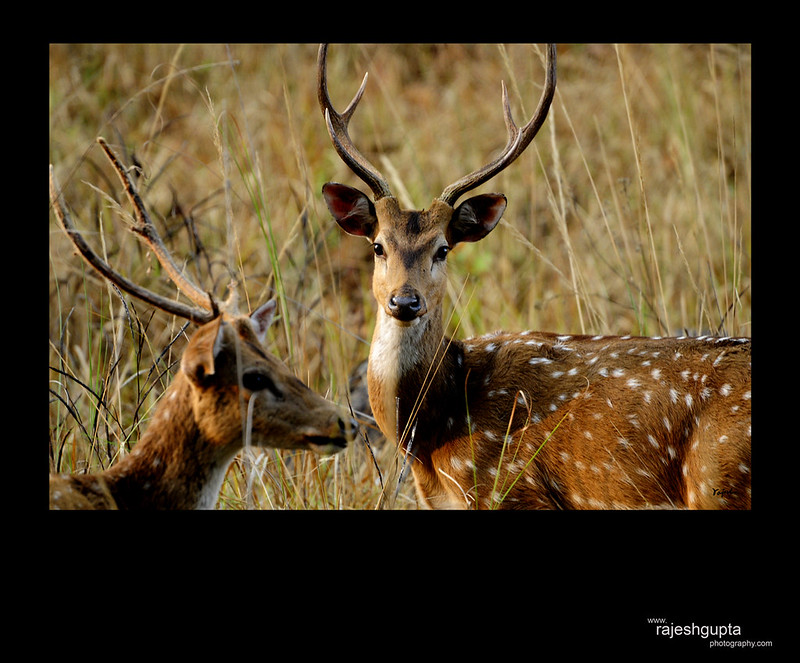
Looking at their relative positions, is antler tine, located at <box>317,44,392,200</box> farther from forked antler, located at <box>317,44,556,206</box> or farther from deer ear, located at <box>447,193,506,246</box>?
deer ear, located at <box>447,193,506,246</box>

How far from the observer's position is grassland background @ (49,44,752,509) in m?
5.07

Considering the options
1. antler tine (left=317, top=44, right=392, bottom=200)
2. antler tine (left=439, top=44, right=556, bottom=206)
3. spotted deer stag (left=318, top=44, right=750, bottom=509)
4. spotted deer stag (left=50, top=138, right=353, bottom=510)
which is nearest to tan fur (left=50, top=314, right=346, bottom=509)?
spotted deer stag (left=50, top=138, right=353, bottom=510)

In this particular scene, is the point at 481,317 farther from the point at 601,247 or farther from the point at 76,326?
the point at 76,326

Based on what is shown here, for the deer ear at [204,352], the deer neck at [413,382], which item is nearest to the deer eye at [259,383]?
the deer ear at [204,352]

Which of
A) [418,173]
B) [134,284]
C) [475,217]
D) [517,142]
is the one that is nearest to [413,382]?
[475,217]

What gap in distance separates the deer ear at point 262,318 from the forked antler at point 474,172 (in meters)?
0.78

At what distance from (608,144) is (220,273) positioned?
301cm

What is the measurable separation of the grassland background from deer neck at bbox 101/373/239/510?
166 centimetres

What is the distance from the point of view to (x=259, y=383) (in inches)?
104

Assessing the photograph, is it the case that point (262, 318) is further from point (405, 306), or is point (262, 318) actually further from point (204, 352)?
point (405, 306)

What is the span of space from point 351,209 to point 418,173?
2.85m
